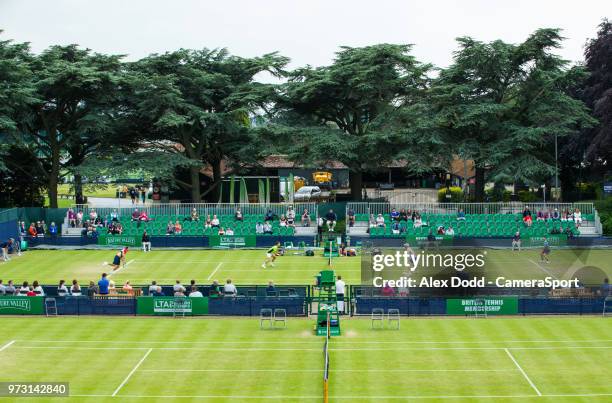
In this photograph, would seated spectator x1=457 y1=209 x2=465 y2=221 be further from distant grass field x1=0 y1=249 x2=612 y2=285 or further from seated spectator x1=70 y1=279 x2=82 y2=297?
seated spectator x1=70 y1=279 x2=82 y2=297

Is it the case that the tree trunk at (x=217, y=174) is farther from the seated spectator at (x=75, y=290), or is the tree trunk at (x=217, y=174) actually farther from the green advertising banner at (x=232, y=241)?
the seated spectator at (x=75, y=290)

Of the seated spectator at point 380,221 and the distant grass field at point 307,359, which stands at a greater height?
the seated spectator at point 380,221

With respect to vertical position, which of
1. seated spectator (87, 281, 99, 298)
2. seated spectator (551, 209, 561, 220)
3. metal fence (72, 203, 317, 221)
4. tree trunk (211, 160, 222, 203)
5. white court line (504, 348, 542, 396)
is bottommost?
white court line (504, 348, 542, 396)

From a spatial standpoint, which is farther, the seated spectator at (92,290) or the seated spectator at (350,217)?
the seated spectator at (350,217)

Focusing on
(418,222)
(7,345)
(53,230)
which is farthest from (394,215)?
(7,345)

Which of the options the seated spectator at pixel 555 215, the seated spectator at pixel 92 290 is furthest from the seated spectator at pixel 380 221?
the seated spectator at pixel 92 290

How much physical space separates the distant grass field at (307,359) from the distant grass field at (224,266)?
32.9ft

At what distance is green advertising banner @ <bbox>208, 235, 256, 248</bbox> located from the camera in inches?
2420

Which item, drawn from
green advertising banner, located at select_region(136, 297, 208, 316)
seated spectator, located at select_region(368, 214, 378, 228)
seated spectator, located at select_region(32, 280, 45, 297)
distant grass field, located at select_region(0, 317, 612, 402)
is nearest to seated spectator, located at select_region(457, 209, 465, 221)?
seated spectator, located at select_region(368, 214, 378, 228)

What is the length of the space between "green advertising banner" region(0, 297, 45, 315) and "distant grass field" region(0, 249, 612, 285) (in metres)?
8.79

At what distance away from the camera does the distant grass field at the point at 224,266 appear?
163 ft

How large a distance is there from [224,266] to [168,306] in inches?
588

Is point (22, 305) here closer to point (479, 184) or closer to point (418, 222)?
point (418, 222)

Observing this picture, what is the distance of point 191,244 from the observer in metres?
61.6
